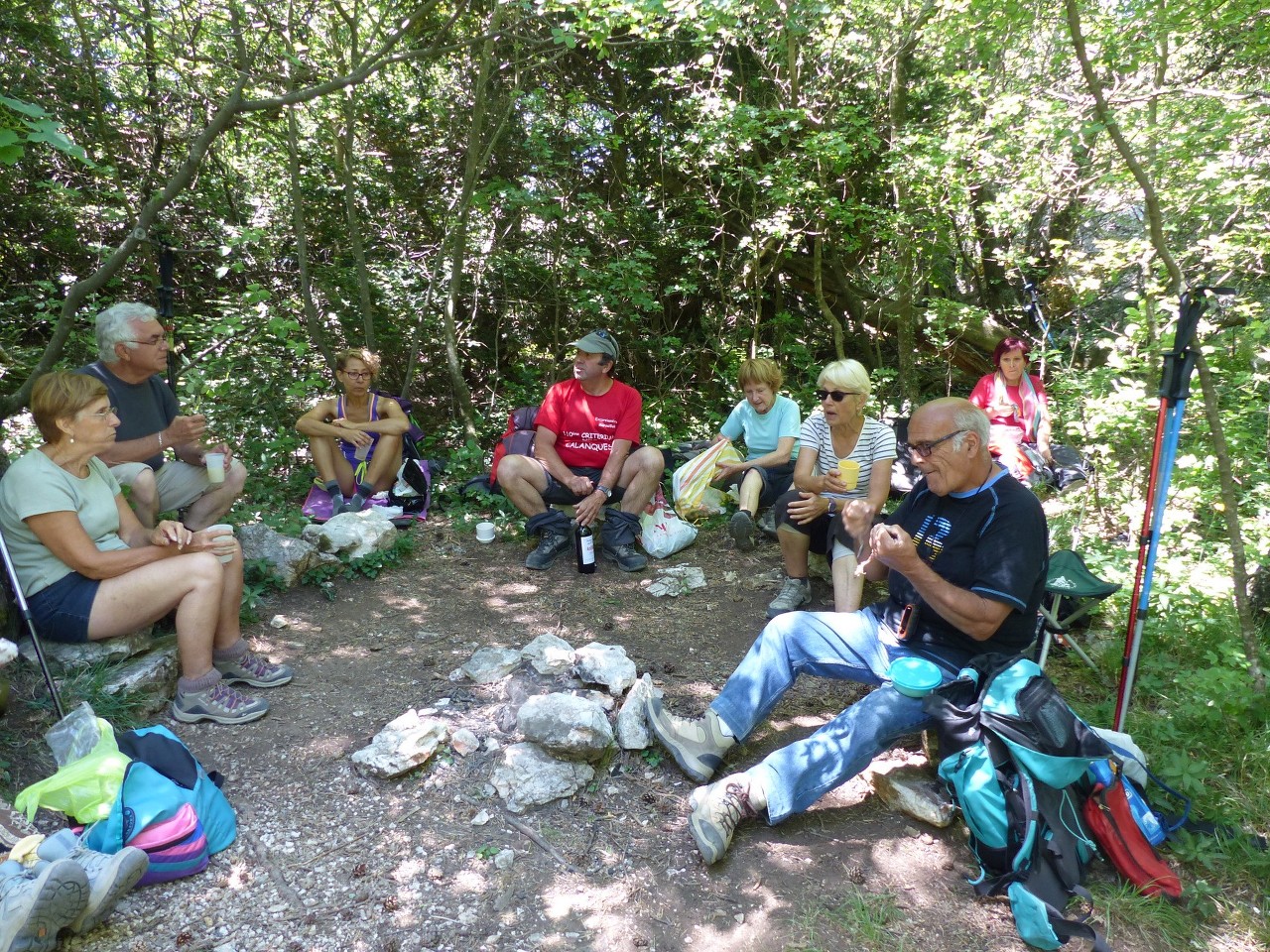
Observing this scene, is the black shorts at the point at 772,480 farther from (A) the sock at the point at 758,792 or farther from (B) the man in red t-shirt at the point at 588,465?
(A) the sock at the point at 758,792

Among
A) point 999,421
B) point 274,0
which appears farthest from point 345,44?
point 999,421

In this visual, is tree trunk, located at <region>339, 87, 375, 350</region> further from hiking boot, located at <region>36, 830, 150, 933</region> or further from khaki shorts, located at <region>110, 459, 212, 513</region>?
hiking boot, located at <region>36, 830, 150, 933</region>

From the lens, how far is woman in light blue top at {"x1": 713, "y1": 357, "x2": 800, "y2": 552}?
472 cm

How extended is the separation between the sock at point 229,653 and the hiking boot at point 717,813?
6.38ft

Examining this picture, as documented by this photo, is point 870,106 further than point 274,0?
Yes

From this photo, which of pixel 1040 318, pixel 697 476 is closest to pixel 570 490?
pixel 697 476

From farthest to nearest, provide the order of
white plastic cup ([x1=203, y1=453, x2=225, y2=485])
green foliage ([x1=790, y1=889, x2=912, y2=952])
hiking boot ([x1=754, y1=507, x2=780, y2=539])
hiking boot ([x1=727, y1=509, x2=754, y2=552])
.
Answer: hiking boot ([x1=754, y1=507, x2=780, y2=539])
hiking boot ([x1=727, y1=509, x2=754, y2=552])
white plastic cup ([x1=203, y1=453, x2=225, y2=485])
green foliage ([x1=790, y1=889, x2=912, y2=952])

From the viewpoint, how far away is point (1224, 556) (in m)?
3.83

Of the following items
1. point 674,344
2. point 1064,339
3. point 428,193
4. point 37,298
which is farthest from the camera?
point 674,344

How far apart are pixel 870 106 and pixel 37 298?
24.3ft

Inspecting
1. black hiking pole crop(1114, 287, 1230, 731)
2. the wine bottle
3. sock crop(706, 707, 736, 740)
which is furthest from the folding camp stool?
the wine bottle

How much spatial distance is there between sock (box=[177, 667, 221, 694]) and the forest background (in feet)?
5.98

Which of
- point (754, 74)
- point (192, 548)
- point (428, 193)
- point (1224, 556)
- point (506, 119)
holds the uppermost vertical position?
point (754, 74)

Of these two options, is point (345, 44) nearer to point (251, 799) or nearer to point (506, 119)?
point (506, 119)
